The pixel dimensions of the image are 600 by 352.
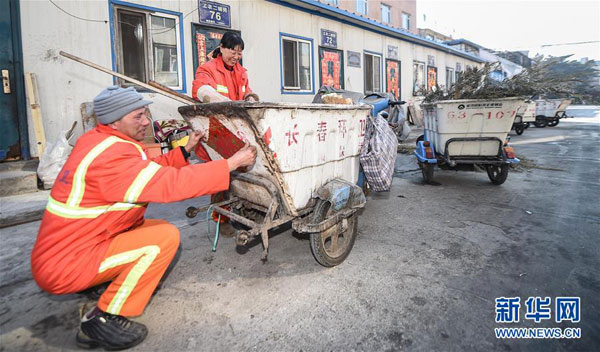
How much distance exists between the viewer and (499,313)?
7.04 feet

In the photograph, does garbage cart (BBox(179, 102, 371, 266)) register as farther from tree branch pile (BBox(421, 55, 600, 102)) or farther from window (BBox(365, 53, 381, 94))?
window (BBox(365, 53, 381, 94))

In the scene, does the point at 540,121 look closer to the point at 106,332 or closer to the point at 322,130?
the point at 322,130

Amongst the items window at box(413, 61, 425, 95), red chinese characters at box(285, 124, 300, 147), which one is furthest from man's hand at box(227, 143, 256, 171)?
window at box(413, 61, 425, 95)

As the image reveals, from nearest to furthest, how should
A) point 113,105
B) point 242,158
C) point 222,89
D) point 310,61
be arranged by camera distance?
point 113,105, point 242,158, point 222,89, point 310,61

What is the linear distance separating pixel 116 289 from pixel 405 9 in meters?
23.0

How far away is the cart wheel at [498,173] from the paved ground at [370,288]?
1.14 metres

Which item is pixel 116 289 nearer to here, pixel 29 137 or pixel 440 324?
pixel 440 324

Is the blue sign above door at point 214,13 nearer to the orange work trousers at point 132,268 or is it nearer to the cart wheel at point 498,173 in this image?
the cart wheel at point 498,173

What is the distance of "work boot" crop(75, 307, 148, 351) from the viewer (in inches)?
72.1

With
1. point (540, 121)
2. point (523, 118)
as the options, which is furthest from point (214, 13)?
point (540, 121)

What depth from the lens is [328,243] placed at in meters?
3.02

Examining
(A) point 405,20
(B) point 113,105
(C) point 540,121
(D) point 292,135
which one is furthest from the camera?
(A) point 405,20

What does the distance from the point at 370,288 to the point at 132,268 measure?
1.60 meters

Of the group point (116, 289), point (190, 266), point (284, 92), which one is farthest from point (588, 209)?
point (284, 92)
